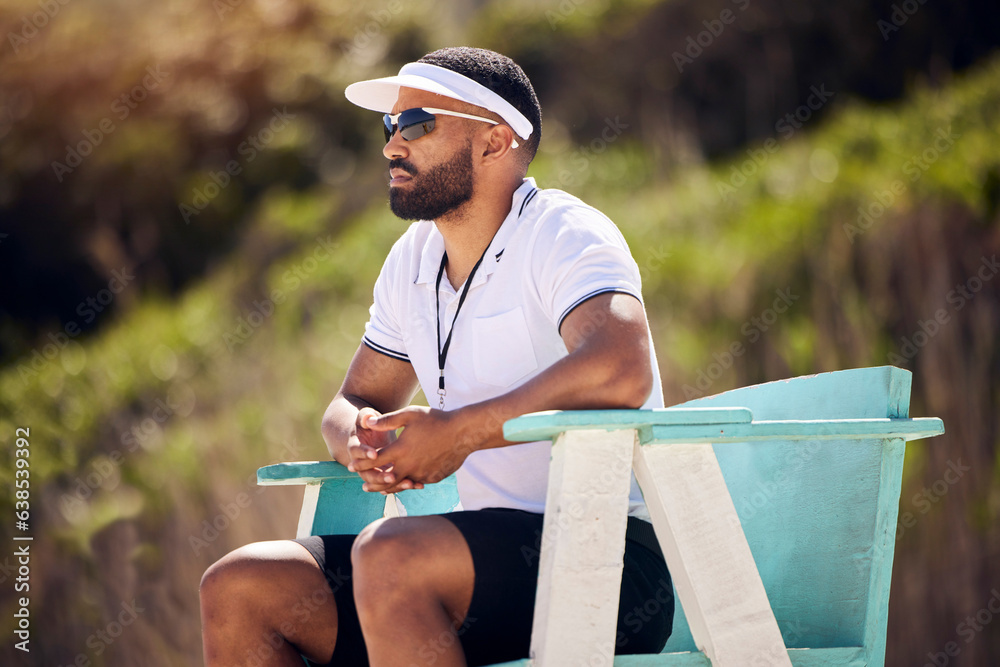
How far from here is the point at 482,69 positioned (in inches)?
84.4

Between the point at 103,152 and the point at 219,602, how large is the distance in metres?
8.62

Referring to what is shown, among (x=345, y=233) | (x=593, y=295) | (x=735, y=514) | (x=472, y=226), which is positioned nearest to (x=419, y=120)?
(x=472, y=226)

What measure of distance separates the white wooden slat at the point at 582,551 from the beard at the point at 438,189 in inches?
31.7

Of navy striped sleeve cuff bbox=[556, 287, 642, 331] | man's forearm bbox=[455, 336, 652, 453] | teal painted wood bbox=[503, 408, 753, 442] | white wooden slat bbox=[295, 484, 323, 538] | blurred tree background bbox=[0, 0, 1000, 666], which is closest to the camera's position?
teal painted wood bbox=[503, 408, 753, 442]

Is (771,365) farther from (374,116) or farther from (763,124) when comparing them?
(374,116)

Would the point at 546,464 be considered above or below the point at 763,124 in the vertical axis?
below

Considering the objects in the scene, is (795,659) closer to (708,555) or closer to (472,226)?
(708,555)

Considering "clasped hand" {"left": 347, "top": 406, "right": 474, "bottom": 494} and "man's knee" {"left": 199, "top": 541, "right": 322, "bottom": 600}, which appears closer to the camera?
"clasped hand" {"left": 347, "top": 406, "right": 474, "bottom": 494}

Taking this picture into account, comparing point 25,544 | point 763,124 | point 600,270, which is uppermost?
point 763,124

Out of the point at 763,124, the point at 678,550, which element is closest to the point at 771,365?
the point at 678,550

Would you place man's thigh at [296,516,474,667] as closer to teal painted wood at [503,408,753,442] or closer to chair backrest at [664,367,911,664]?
teal painted wood at [503,408,753,442]

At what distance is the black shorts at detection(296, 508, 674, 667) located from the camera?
5.44 ft

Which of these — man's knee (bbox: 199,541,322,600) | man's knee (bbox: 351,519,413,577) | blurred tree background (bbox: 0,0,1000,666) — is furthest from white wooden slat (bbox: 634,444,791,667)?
blurred tree background (bbox: 0,0,1000,666)

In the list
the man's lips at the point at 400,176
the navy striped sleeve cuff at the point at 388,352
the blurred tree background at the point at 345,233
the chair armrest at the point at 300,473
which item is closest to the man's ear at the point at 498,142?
the man's lips at the point at 400,176
